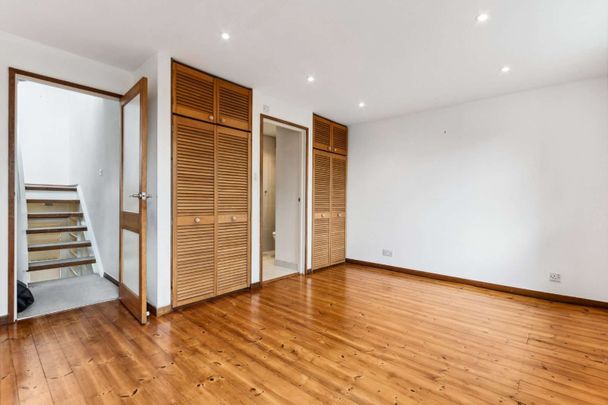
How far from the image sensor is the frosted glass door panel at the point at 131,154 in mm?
2799

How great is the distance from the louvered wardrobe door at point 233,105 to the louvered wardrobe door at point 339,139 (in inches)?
73.6

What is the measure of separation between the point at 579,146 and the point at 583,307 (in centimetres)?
180

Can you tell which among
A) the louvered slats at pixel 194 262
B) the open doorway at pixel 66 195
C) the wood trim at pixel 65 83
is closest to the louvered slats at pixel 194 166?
the louvered slats at pixel 194 262

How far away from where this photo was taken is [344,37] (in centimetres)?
246

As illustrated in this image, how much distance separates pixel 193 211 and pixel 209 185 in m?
0.34

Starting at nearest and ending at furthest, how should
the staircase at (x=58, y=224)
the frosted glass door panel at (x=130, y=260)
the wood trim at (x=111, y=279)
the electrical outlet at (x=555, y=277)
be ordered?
the frosted glass door panel at (x=130, y=260)
the electrical outlet at (x=555, y=277)
the wood trim at (x=111, y=279)
the staircase at (x=58, y=224)

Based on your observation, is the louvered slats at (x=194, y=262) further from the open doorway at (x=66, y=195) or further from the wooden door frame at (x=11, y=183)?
the wooden door frame at (x=11, y=183)

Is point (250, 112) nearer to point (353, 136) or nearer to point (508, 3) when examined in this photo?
point (353, 136)

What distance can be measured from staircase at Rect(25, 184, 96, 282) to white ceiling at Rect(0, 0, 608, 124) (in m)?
2.68

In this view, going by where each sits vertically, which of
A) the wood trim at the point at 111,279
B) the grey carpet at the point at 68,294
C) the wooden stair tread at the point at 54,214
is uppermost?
the wooden stair tread at the point at 54,214

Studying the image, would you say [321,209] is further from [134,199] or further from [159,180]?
[134,199]

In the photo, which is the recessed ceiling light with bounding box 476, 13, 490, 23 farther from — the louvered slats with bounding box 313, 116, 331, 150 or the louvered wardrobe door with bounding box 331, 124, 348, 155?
the louvered wardrobe door with bounding box 331, 124, 348, 155

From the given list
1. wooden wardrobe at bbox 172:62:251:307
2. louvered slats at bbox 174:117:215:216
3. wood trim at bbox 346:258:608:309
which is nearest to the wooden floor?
wood trim at bbox 346:258:608:309

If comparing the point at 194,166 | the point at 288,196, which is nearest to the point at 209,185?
the point at 194,166
